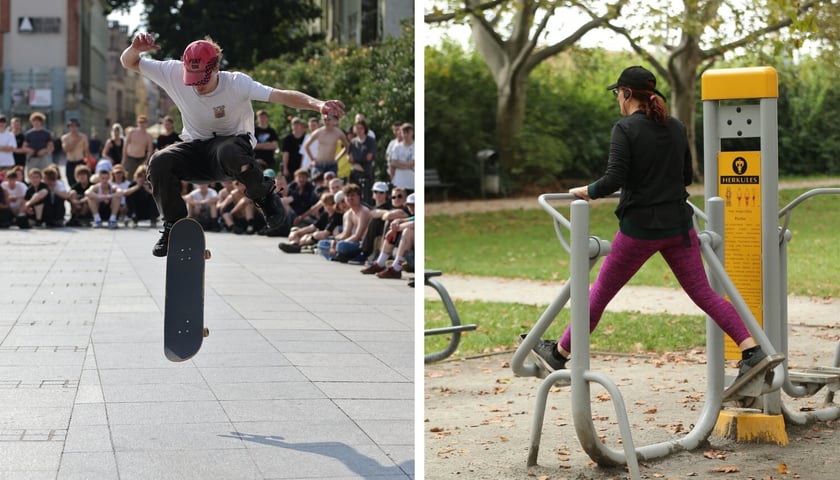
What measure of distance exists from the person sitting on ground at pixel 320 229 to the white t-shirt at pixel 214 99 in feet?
30.7

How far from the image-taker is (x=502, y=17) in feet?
92.0

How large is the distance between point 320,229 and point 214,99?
10956 mm

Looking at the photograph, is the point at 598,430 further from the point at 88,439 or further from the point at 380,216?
the point at 380,216

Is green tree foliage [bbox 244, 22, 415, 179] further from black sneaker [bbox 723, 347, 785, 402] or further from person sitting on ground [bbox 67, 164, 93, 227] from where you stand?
black sneaker [bbox 723, 347, 785, 402]

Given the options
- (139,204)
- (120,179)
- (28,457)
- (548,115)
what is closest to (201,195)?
(120,179)

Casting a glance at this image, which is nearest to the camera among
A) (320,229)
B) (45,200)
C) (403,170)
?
(403,170)

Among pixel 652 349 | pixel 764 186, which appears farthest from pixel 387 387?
pixel 652 349

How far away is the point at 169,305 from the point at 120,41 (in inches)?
5040

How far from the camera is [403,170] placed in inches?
672

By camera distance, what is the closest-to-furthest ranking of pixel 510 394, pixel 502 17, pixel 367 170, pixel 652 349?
1. pixel 510 394
2. pixel 652 349
3. pixel 367 170
4. pixel 502 17

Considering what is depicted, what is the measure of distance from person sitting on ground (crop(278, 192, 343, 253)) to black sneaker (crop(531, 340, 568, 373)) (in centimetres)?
1025

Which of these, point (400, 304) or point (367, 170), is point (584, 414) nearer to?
point (400, 304)

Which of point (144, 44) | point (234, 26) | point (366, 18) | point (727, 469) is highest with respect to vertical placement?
point (234, 26)

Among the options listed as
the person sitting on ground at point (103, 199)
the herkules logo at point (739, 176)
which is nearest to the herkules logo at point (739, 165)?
the herkules logo at point (739, 176)
